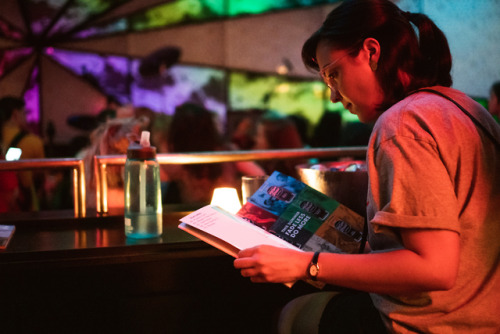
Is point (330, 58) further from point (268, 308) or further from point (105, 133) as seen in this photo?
point (105, 133)

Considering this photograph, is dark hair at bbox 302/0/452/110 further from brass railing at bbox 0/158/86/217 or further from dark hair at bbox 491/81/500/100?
dark hair at bbox 491/81/500/100

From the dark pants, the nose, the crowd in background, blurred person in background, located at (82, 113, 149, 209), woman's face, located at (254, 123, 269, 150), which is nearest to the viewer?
the dark pants

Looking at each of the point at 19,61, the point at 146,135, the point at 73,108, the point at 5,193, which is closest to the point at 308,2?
the point at 73,108

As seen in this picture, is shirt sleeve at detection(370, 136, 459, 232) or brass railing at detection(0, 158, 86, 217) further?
brass railing at detection(0, 158, 86, 217)

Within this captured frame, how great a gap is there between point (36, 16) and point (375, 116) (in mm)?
5173

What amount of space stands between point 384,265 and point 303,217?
0.38 m

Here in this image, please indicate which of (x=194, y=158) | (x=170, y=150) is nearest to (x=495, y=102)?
(x=170, y=150)

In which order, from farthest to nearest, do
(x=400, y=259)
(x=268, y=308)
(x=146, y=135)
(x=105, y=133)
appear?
(x=105, y=133)
(x=268, y=308)
(x=146, y=135)
(x=400, y=259)

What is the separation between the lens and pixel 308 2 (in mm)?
5660

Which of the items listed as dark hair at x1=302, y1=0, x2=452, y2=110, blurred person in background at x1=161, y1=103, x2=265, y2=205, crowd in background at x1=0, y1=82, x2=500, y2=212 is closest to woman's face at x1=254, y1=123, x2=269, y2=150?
crowd in background at x1=0, y1=82, x2=500, y2=212

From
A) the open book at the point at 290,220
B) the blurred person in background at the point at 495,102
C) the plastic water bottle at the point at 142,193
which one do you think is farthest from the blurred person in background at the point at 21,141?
the blurred person in background at the point at 495,102

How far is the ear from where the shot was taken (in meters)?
0.88

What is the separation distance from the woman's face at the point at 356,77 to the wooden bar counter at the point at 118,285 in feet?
1.69

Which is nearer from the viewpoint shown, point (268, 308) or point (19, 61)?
point (268, 308)
